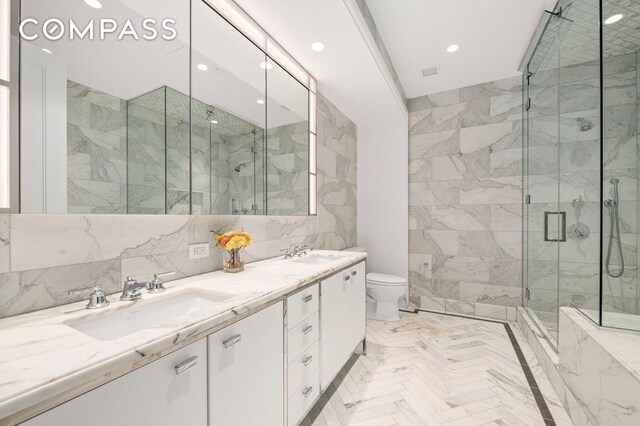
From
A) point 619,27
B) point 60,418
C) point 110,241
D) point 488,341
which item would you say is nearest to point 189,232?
point 110,241

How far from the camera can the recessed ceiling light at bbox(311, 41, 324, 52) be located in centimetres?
196

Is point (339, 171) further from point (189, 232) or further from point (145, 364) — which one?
point (145, 364)

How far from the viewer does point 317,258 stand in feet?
7.30

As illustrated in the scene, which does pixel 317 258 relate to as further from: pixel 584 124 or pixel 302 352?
pixel 584 124

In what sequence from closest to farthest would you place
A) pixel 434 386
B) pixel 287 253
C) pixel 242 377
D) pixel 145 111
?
pixel 242 377
pixel 145 111
pixel 434 386
pixel 287 253

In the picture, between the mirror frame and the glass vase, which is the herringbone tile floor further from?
the mirror frame

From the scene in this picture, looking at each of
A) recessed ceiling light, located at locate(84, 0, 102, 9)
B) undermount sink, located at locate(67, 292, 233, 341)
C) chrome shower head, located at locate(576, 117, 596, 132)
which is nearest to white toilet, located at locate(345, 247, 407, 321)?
chrome shower head, located at locate(576, 117, 596, 132)

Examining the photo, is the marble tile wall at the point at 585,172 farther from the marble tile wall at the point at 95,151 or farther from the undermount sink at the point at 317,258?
the marble tile wall at the point at 95,151

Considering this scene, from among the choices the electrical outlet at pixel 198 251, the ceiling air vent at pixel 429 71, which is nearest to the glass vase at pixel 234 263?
the electrical outlet at pixel 198 251

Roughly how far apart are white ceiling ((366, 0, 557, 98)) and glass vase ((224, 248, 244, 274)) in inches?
81.4

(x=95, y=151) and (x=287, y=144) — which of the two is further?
(x=287, y=144)

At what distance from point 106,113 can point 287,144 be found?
4.41 ft

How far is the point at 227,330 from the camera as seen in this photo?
91cm

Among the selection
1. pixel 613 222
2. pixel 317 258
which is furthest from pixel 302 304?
pixel 613 222
